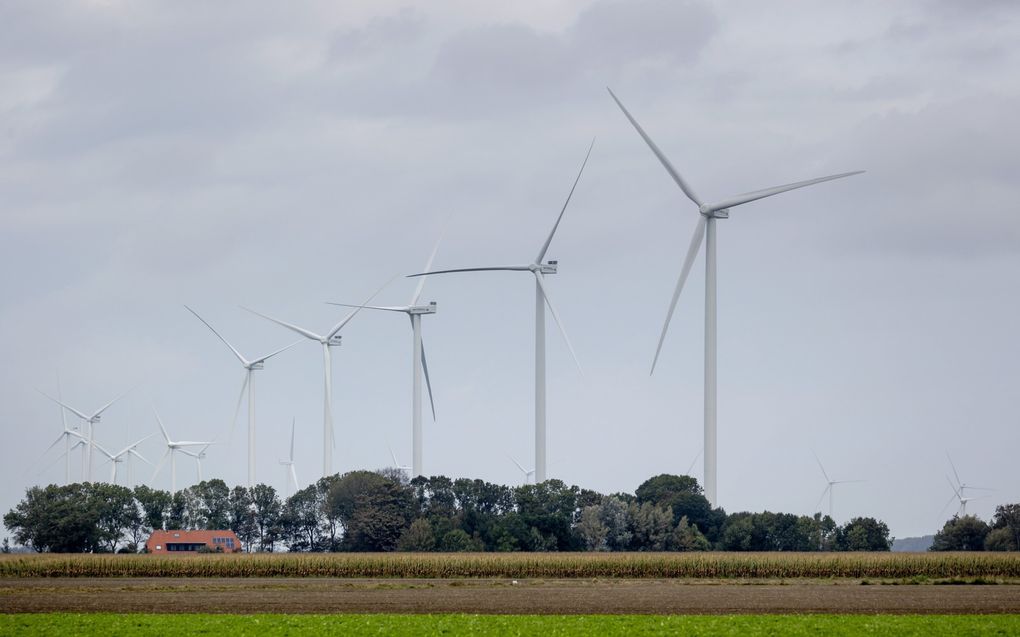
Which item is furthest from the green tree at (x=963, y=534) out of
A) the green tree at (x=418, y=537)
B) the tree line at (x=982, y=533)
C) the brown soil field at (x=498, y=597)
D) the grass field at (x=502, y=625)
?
the grass field at (x=502, y=625)

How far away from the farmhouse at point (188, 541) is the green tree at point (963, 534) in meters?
82.0

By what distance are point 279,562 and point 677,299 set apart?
4012 centimetres

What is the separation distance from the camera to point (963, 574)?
317ft

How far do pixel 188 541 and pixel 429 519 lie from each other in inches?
1322

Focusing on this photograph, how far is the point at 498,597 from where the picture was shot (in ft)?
241

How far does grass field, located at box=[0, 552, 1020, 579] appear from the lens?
323 feet

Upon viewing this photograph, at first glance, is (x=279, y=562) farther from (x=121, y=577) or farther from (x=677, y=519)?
(x=677, y=519)

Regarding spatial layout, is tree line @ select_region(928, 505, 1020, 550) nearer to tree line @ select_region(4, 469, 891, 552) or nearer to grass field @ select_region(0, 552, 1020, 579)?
tree line @ select_region(4, 469, 891, 552)

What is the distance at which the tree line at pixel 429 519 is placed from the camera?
154 metres

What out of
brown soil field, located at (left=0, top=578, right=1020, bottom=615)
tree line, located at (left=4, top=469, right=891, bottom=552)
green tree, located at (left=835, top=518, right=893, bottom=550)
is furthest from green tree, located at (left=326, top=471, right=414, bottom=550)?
brown soil field, located at (left=0, top=578, right=1020, bottom=615)

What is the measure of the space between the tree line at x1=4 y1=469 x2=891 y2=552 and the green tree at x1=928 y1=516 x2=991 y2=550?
26.0 ft

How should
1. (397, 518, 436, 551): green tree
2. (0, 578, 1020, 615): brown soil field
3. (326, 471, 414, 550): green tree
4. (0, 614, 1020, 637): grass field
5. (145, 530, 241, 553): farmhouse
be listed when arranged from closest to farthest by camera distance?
(0, 614, 1020, 637): grass field < (0, 578, 1020, 615): brown soil field < (397, 518, 436, 551): green tree < (326, 471, 414, 550): green tree < (145, 530, 241, 553): farmhouse

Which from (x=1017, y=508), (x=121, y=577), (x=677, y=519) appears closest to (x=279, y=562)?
(x=121, y=577)

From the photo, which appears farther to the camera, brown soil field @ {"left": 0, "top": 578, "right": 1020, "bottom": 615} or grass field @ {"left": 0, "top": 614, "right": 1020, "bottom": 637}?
brown soil field @ {"left": 0, "top": 578, "right": 1020, "bottom": 615}
